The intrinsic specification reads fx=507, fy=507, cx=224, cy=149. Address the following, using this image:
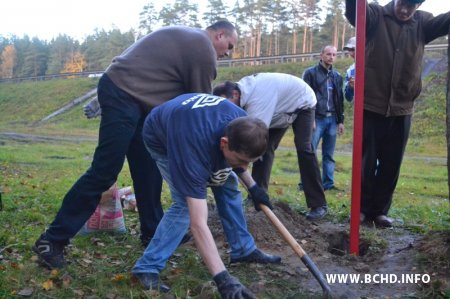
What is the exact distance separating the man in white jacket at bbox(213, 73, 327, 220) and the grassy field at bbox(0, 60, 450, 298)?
1.06ft

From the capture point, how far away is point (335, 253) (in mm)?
4508

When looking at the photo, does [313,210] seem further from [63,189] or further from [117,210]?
[63,189]

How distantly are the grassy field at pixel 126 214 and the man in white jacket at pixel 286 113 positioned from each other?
0.32 m

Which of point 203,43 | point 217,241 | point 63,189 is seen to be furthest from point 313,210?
point 63,189

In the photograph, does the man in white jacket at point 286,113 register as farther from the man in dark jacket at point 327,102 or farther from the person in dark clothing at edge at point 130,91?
the man in dark jacket at point 327,102

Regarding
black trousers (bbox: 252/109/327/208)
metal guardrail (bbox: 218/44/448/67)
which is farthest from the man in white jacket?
metal guardrail (bbox: 218/44/448/67)

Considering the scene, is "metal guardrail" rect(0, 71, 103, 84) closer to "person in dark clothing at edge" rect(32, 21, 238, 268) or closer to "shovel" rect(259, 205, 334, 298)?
"person in dark clothing at edge" rect(32, 21, 238, 268)

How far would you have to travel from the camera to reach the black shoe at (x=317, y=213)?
17.2 feet

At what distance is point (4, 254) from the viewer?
3811 mm

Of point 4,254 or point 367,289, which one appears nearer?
point 367,289

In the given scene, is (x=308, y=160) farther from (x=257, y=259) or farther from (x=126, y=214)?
(x=126, y=214)

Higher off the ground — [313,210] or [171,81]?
[171,81]

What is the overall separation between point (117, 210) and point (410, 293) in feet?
8.29

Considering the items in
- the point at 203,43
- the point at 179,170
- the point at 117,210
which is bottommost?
the point at 117,210
